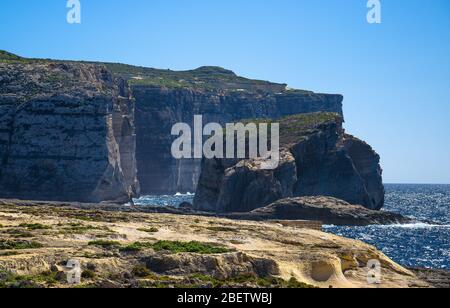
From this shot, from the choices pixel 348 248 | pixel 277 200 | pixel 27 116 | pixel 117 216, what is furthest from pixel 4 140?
pixel 348 248

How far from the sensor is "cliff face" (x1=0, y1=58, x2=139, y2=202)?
15462 cm

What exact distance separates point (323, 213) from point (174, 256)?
80771mm

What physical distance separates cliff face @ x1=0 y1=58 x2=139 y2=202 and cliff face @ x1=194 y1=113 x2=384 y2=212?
18.9 m

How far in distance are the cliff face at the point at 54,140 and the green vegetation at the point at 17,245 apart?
99.4 m

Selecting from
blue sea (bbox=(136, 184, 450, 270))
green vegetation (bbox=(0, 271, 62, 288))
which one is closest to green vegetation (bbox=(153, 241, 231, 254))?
green vegetation (bbox=(0, 271, 62, 288))

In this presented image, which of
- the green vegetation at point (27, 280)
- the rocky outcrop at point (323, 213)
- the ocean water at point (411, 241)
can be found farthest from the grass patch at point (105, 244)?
the rocky outcrop at point (323, 213)

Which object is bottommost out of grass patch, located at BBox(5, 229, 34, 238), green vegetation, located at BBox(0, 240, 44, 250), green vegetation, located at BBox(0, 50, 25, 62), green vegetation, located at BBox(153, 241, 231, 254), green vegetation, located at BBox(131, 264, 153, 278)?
green vegetation, located at BBox(131, 264, 153, 278)

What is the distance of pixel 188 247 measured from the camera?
56.1 m

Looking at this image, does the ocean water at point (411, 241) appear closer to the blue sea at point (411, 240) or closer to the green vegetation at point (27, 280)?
the blue sea at point (411, 240)

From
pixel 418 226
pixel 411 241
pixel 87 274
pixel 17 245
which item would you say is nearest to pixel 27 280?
pixel 87 274

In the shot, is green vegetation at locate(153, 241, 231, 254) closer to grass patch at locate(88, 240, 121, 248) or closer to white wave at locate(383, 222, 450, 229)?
grass patch at locate(88, 240, 121, 248)

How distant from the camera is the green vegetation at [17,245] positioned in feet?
173

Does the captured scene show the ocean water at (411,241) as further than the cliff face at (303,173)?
No

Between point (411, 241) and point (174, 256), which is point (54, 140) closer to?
point (411, 241)
